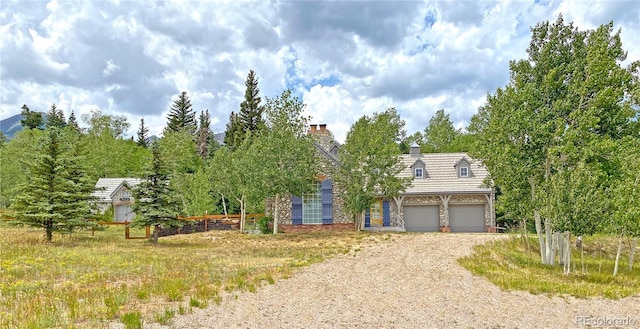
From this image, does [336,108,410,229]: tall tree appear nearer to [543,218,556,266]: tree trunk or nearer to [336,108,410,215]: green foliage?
[336,108,410,215]: green foliage

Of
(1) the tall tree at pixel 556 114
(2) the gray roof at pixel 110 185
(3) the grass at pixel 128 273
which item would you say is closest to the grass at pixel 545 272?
(1) the tall tree at pixel 556 114

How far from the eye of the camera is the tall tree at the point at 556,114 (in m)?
16.5

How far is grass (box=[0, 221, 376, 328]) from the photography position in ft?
29.0

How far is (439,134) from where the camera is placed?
54344 mm

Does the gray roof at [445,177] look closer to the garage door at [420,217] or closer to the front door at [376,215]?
the garage door at [420,217]

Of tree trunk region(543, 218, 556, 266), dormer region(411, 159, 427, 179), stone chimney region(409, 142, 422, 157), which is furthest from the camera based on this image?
stone chimney region(409, 142, 422, 157)

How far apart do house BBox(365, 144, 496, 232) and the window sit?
380 cm

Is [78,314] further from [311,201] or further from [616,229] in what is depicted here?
[311,201]

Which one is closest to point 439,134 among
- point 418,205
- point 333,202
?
point 418,205

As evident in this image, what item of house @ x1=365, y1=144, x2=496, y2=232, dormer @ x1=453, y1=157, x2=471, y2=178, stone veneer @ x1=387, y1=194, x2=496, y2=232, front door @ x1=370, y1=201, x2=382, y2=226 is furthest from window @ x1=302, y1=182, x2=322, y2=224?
dormer @ x1=453, y1=157, x2=471, y2=178

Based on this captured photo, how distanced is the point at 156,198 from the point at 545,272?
61.3 feet

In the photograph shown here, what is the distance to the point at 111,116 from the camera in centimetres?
6881

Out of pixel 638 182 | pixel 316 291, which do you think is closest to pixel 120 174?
pixel 316 291

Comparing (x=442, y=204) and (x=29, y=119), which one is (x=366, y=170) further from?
(x=29, y=119)
